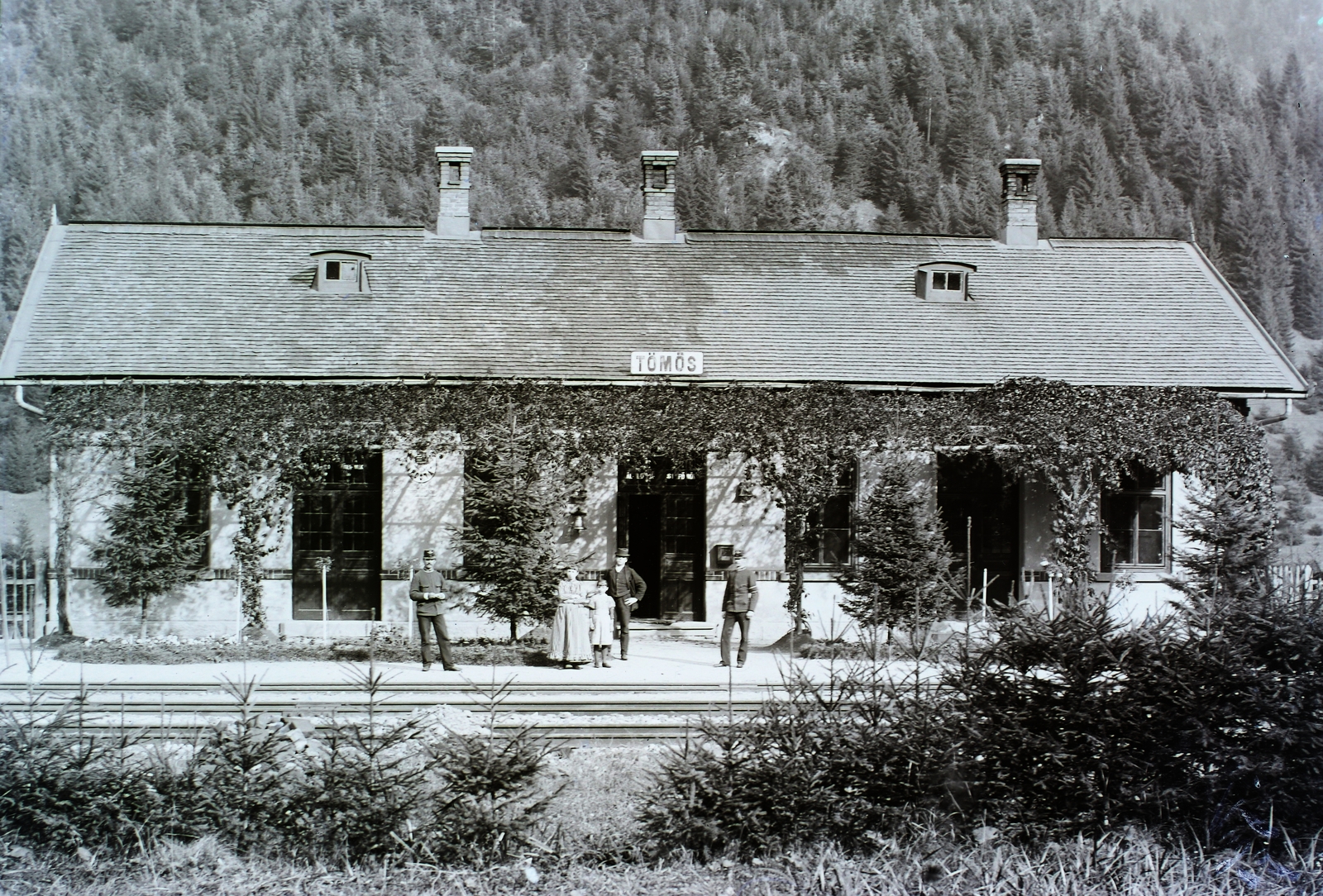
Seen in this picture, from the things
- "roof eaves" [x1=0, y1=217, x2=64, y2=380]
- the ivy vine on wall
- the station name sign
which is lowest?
the ivy vine on wall

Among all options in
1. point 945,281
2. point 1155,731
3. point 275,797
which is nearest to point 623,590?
point 275,797

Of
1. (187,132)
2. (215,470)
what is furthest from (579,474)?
(187,132)

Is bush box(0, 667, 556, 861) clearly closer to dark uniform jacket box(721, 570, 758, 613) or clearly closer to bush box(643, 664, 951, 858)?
bush box(643, 664, 951, 858)

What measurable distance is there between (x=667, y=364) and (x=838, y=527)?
13.7 ft

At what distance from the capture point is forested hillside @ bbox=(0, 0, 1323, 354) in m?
20.1

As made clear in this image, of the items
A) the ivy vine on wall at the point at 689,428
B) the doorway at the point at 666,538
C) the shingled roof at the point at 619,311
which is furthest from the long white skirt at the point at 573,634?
the shingled roof at the point at 619,311

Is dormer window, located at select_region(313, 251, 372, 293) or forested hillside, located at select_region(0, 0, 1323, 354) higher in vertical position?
forested hillside, located at select_region(0, 0, 1323, 354)

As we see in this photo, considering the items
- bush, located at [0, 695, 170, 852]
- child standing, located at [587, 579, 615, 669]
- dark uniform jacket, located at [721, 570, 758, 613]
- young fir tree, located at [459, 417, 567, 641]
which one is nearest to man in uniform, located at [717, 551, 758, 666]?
dark uniform jacket, located at [721, 570, 758, 613]

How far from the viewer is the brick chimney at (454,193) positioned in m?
21.6

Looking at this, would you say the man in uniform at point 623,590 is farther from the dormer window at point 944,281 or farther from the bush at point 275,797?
the dormer window at point 944,281

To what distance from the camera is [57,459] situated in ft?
54.2

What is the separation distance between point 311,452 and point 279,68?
9.72 m

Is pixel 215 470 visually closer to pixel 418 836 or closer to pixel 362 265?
pixel 362 265

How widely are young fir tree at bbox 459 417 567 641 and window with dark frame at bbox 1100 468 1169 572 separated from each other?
32.6 ft
